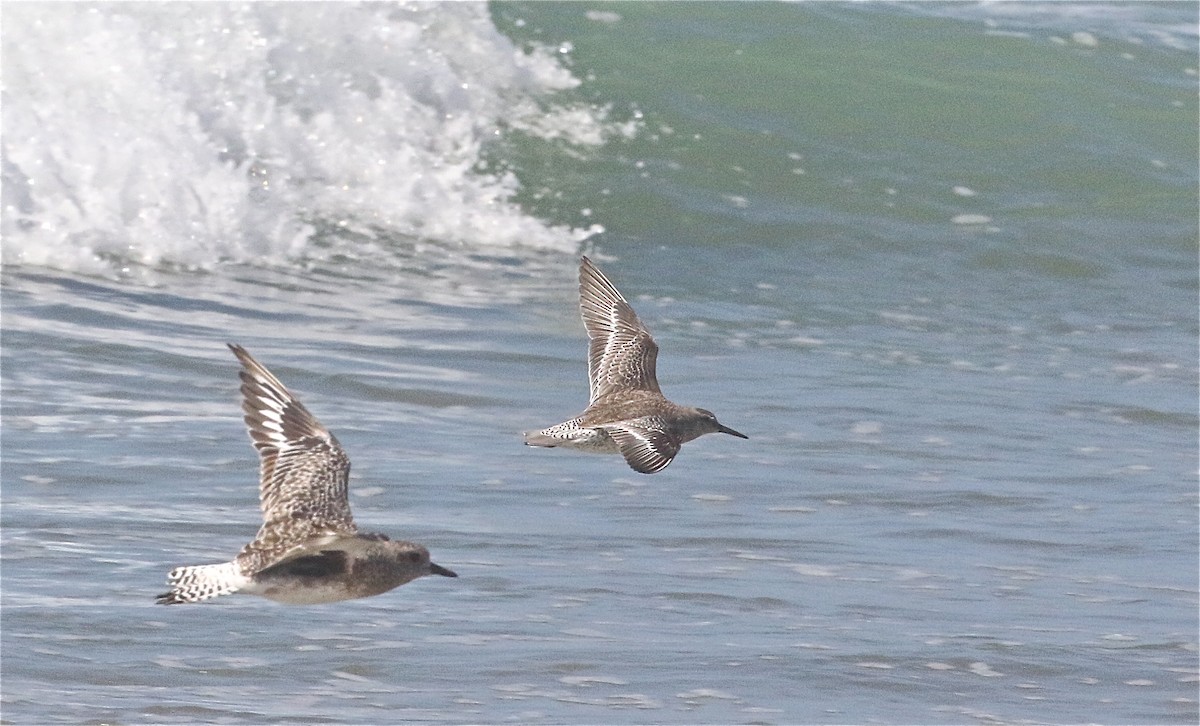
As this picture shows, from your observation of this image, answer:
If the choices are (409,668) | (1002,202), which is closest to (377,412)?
(409,668)

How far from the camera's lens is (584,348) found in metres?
10.2

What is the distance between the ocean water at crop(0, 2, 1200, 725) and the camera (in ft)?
21.0

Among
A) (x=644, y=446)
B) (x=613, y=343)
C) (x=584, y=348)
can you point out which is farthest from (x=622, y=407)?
(x=584, y=348)

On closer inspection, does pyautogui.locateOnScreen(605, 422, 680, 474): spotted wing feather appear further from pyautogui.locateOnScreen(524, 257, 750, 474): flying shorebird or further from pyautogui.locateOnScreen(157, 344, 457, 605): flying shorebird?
pyautogui.locateOnScreen(157, 344, 457, 605): flying shorebird

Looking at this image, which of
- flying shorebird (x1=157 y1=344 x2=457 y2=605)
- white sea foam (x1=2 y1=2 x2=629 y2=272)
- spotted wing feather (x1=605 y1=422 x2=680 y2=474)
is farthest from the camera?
white sea foam (x1=2 y1=2 x2=629 y2=272)

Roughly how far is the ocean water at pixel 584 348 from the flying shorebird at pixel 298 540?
766mm

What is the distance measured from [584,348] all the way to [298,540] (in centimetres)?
503

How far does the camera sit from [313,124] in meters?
13.3

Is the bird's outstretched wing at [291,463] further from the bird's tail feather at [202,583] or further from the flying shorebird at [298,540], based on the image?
the bird's tail feather at [202,583]

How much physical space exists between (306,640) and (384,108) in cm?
780

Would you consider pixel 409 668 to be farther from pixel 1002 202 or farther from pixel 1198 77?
pixel 1198 77

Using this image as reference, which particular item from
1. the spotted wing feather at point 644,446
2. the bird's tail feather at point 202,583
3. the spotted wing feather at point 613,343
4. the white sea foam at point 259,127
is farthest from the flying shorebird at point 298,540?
the white sea foam at point 259,127

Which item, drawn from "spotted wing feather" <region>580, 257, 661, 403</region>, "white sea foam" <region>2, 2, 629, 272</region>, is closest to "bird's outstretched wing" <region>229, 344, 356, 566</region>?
"spotted wing feather" <region>580, 257, 661, 403</region>

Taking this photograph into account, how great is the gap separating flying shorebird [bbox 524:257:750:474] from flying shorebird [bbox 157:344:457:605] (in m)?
0.76
